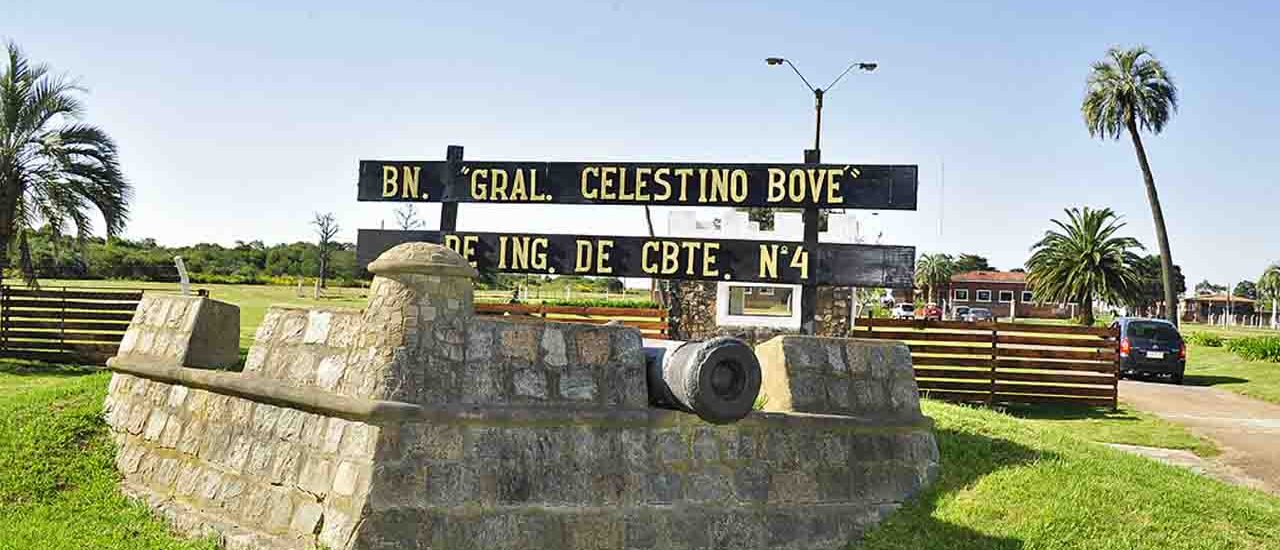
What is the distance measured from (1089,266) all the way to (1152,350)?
52.9ft

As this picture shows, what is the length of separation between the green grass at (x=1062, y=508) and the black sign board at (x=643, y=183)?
7.45ft

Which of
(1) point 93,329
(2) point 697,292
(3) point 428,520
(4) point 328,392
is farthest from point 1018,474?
(1) point 93,329

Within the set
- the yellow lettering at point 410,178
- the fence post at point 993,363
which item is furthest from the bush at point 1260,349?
the yellow lettering at point 410,178

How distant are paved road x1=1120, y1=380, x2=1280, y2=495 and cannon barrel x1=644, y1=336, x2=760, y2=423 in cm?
591

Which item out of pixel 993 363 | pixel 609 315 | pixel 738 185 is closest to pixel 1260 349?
pixel 993 363

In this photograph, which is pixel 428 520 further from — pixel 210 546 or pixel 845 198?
pixel 845 198

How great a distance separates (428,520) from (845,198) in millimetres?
→ 4845

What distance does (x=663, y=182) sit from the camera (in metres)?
9.60

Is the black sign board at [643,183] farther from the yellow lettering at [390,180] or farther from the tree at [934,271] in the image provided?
the tree at [934,271]

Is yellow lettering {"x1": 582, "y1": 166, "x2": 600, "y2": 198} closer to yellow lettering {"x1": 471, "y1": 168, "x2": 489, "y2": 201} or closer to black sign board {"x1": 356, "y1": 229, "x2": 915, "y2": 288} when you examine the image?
black sign board {"x1": 356, "y1": 229, "x2": 915, "y2": 288}

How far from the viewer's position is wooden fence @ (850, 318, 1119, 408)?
50.7 ft

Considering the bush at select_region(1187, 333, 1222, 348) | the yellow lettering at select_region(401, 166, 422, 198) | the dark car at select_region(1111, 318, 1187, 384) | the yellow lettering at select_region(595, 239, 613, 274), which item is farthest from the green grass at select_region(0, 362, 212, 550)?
the bush at select_region(1187, 333, 1222, 348)

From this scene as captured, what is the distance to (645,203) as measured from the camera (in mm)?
9594

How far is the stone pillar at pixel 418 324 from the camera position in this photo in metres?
6.26
